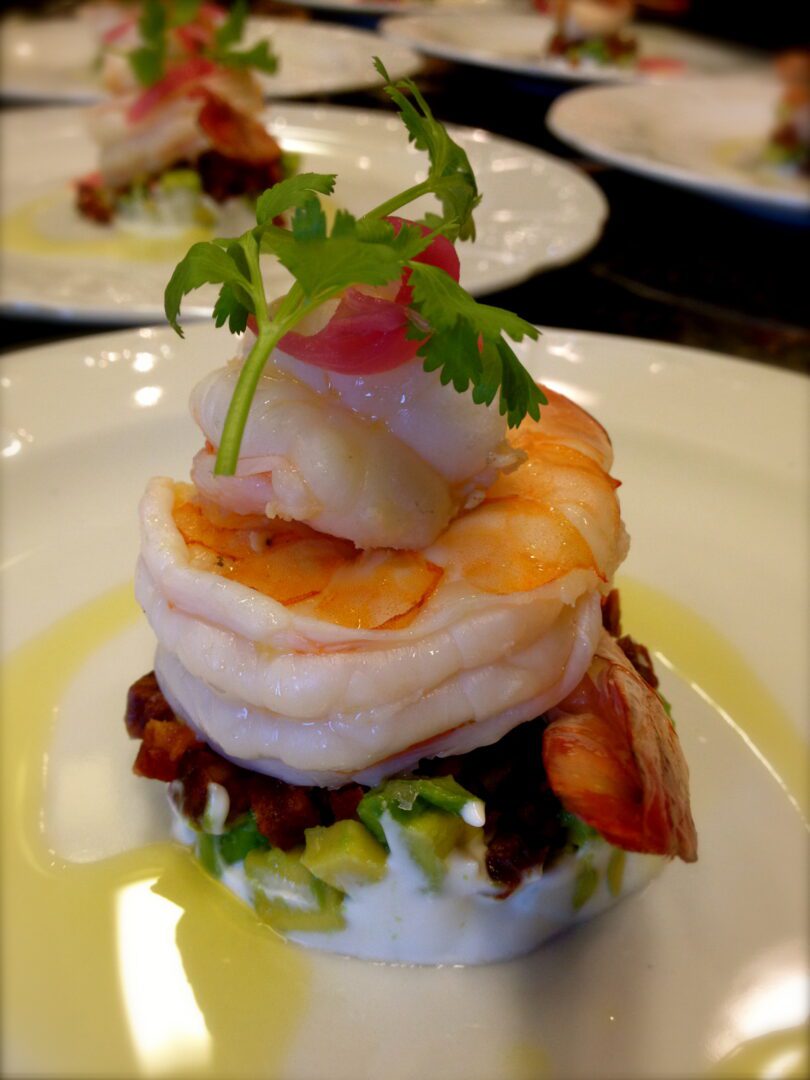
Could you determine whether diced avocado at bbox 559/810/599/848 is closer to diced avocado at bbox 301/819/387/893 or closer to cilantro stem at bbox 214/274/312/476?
diced avocado at bbox 301/819/387/893

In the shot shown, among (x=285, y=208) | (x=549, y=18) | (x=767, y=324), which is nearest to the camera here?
(x=285, y=208)

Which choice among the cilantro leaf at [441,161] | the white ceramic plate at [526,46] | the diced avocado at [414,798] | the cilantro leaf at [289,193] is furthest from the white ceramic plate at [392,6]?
the diced avocado at [414,798]

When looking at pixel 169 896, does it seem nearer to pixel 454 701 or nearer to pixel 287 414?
pixel 454 701

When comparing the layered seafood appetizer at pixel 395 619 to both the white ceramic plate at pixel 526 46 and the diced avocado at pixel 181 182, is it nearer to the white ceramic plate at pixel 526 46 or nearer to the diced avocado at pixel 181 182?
the diced avocado at pixel 181 182

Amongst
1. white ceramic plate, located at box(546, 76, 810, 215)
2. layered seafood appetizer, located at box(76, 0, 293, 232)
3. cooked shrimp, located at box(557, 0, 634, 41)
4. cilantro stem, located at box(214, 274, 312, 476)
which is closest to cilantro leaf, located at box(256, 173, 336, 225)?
cilantro stem, located at box(214, 274, 312, 476)

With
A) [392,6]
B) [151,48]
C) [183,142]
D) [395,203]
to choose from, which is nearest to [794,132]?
[183,142]

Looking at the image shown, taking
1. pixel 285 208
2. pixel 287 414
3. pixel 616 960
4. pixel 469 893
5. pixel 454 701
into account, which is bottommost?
pixel 616 960

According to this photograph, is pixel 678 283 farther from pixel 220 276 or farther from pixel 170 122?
→ pixel 220 276

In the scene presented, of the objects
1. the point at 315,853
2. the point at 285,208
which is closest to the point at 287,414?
the point at 285,208
